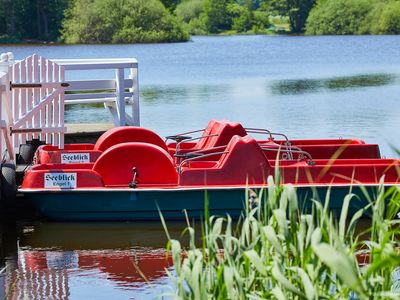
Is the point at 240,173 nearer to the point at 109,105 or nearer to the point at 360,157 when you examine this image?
the point at 360,157

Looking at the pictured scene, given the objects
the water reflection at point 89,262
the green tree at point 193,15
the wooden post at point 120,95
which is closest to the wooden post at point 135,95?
the wooden post at point 120,95

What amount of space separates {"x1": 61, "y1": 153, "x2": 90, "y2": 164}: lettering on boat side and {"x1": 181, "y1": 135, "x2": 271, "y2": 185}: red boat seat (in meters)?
1.63

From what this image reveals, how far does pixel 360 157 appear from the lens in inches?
519

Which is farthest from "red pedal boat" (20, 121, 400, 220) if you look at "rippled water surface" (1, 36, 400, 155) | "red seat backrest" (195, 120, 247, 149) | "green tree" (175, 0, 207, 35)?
"green tree" (175, 0, 207, 35)

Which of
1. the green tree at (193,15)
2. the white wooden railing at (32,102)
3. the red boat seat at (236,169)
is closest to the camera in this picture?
the red boat seat at (236,169)

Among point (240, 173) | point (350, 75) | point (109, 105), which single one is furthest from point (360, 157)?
point (350, 75)

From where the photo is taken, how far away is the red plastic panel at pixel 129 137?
12906 millimetres

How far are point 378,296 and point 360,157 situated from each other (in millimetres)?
7905

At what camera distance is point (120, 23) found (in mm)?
96438

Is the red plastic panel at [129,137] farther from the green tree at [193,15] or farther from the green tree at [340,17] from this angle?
the green tree at [193,15]

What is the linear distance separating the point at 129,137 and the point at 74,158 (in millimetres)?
651

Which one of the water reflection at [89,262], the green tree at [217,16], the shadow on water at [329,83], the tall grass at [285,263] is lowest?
the green tree at [217,16]

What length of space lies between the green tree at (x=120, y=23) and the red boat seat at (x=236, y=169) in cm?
8427

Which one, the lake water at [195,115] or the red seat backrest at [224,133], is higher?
the red seat backrest at [224,133]
